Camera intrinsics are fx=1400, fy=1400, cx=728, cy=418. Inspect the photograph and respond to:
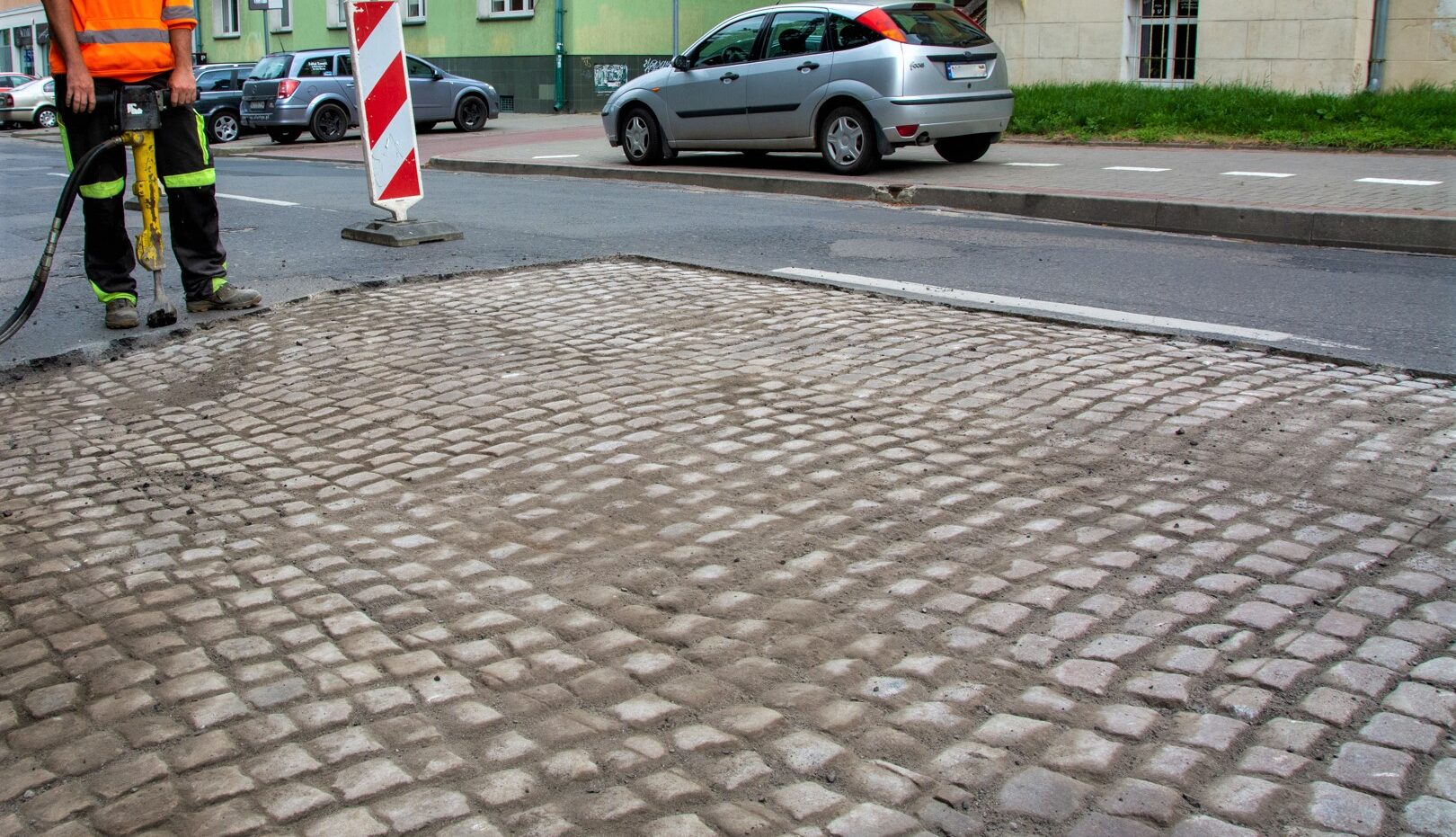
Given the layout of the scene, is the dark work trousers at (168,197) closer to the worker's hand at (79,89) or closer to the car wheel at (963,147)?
the worker's hand at (79,89)

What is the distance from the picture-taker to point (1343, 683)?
3176 mm

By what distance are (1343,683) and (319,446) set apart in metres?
3.44

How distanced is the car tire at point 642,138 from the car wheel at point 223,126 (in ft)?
47.5

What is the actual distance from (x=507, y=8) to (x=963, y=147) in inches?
834

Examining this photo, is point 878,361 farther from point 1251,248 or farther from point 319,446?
point 1251,248

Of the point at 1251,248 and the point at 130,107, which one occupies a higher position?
the point at 130,107

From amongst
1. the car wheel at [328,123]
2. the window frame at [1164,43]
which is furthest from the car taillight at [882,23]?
the car wheel at [328,123]

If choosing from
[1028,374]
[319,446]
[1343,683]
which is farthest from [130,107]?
[1343,683]

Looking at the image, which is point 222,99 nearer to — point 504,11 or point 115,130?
point 504,11

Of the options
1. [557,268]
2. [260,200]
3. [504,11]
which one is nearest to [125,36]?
[557,268]

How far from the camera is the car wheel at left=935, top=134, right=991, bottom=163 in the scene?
14766 millimetres

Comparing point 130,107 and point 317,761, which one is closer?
point 317,761

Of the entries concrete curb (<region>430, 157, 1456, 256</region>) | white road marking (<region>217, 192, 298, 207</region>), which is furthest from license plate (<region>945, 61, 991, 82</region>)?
white road marking (<region>217, 192, 298, 207</region>)

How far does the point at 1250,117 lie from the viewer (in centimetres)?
1700
